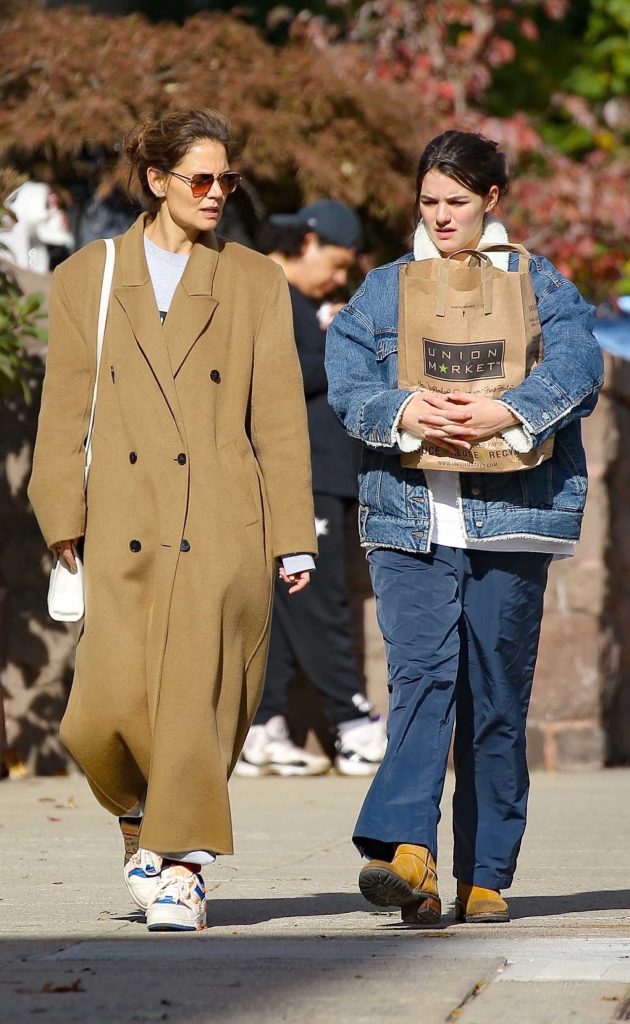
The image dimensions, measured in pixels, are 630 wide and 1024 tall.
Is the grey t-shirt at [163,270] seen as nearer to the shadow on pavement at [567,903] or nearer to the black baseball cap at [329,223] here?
the shadow on pavement at [567,903]

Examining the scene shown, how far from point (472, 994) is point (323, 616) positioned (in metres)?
4.29

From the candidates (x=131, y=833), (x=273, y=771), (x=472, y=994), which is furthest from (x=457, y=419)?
(x=273, y=771)

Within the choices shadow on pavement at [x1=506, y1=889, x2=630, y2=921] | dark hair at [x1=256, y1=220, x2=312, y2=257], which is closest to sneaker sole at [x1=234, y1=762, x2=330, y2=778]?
dark hair at [x1=256, y1=220, x2=312, y2=257]

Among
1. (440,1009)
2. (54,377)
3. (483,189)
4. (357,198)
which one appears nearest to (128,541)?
(54,377)

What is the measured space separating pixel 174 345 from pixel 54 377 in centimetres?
28

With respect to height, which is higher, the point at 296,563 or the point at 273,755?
the point at 296,563

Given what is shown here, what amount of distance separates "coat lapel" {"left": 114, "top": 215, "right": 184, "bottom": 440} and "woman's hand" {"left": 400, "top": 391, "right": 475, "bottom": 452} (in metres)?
0.51

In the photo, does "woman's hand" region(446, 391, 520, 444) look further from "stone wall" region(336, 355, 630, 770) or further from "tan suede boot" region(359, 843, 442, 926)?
"stone wall" region(336, 355, 630, 770)

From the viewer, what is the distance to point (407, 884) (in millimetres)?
4062

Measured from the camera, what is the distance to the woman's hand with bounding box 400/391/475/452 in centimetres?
412

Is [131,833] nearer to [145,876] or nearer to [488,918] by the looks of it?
[145,876]

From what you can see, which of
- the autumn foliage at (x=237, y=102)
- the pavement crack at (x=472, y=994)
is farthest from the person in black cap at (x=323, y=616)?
the pavement crack at (x=472, y=994)

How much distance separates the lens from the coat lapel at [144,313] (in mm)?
4258

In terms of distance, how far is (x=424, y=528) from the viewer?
13.8 ft
